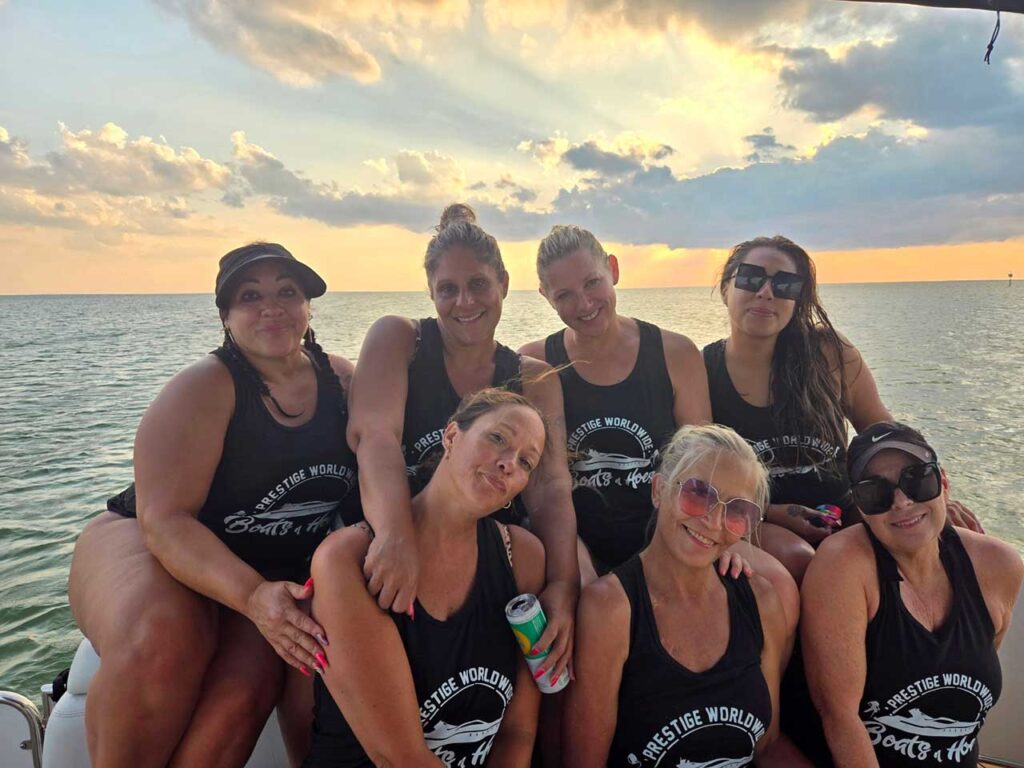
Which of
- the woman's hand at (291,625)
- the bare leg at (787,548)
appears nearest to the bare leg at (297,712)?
the woman's hand at (291,625)

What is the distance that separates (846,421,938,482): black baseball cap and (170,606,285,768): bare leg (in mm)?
2120

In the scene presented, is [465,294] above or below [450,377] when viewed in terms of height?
above

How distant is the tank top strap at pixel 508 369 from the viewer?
2705 millimetres

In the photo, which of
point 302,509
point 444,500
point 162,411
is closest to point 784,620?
point 444,500

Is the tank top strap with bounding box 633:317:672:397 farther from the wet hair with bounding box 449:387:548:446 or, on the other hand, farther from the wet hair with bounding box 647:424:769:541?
the wet hair with bounding box 449:387:548:446

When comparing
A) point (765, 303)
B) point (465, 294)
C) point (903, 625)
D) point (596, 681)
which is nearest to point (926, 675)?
point (903, 625)

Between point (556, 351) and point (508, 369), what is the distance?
0.48 metres

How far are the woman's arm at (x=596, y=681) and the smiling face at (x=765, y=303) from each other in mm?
1674

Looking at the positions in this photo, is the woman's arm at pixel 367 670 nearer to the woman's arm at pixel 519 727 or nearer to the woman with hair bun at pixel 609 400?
the woman's arm at pixel 519 727

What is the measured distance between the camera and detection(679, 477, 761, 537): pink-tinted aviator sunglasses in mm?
2025

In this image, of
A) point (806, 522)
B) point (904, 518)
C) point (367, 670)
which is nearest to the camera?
point (367, 670)

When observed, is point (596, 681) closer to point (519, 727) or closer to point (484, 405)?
point (519, 727)

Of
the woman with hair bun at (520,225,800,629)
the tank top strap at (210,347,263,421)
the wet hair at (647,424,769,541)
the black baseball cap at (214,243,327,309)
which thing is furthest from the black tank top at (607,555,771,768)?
the black baseball cap at (214,243,327,309)

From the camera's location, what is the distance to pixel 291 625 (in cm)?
185
